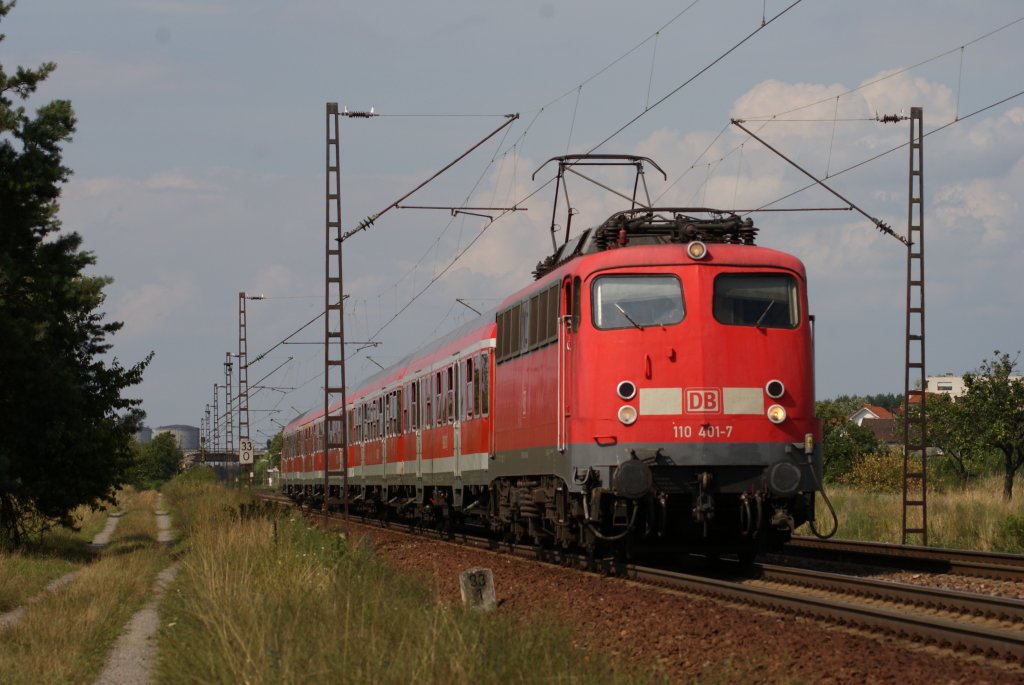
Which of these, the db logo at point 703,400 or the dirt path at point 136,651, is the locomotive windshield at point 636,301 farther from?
the dirt path at point 136,651

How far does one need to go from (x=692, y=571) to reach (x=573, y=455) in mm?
2684

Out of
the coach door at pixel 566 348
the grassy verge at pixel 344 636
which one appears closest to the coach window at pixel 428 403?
the coach door at pixel 566 348

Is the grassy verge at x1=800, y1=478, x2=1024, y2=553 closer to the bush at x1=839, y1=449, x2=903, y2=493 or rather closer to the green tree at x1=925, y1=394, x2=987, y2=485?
the green tree at x1=925, y1=394, x2=987, y2=485

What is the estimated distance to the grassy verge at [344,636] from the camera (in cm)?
830

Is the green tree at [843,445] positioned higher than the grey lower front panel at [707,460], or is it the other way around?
the grey lower front panel at [707,460]

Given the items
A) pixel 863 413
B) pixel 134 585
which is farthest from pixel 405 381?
pixel 863 413

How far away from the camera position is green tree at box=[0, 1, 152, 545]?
24.2 meters

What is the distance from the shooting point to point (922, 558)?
59.1 ft

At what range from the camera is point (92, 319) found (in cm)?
3027

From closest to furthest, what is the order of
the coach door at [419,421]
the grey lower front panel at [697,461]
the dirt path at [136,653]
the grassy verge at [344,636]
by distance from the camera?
1. the grassy verge at [344,636]
2. the dirt path at [136,653]
3. the grey lower front panel at [697,461]
4. the coach door at [419,421]

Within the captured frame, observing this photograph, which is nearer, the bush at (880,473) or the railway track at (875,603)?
the railway track at (875,603)

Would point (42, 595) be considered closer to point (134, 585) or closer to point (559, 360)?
point (134, 585)

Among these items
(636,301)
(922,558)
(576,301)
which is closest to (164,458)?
(922,558)

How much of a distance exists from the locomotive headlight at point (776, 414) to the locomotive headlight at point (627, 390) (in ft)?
4.95
